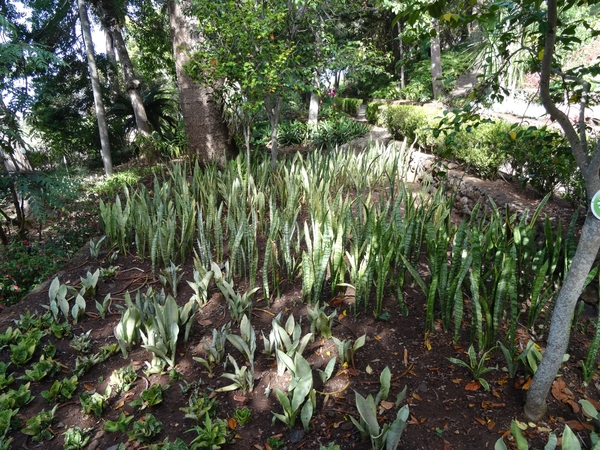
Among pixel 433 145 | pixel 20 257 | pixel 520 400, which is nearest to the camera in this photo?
pixel 520 400

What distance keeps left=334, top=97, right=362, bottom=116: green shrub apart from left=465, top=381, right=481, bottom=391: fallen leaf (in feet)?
49.8

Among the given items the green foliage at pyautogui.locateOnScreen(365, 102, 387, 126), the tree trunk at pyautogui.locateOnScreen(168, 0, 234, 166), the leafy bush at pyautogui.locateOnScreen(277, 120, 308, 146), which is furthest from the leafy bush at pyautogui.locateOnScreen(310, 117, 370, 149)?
the tree trunk at pyautogui.locateOnScreen(168, 0, 234, 166)

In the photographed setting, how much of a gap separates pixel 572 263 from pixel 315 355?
3.88 ft

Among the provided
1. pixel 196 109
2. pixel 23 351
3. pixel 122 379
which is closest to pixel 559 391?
pixel 122 379

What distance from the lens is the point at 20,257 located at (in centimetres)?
338

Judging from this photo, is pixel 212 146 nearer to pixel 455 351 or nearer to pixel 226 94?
pixel 226 94

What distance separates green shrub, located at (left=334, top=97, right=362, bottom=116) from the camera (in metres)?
15.7

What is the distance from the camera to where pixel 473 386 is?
1651mm

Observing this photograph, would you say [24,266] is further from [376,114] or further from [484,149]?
[376,114]

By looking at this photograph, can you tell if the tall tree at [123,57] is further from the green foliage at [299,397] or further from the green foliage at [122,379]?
the green foliage at [299,397]

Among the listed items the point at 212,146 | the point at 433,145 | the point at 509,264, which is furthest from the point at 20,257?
the point at 433,145

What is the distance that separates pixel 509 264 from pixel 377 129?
29.4 ft

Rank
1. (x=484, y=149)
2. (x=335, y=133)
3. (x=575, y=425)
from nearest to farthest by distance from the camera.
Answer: (x=575, y=425)
(x=484, y=149)
(x=335, y=133)

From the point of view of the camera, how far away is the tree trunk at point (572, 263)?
126 centimetres
